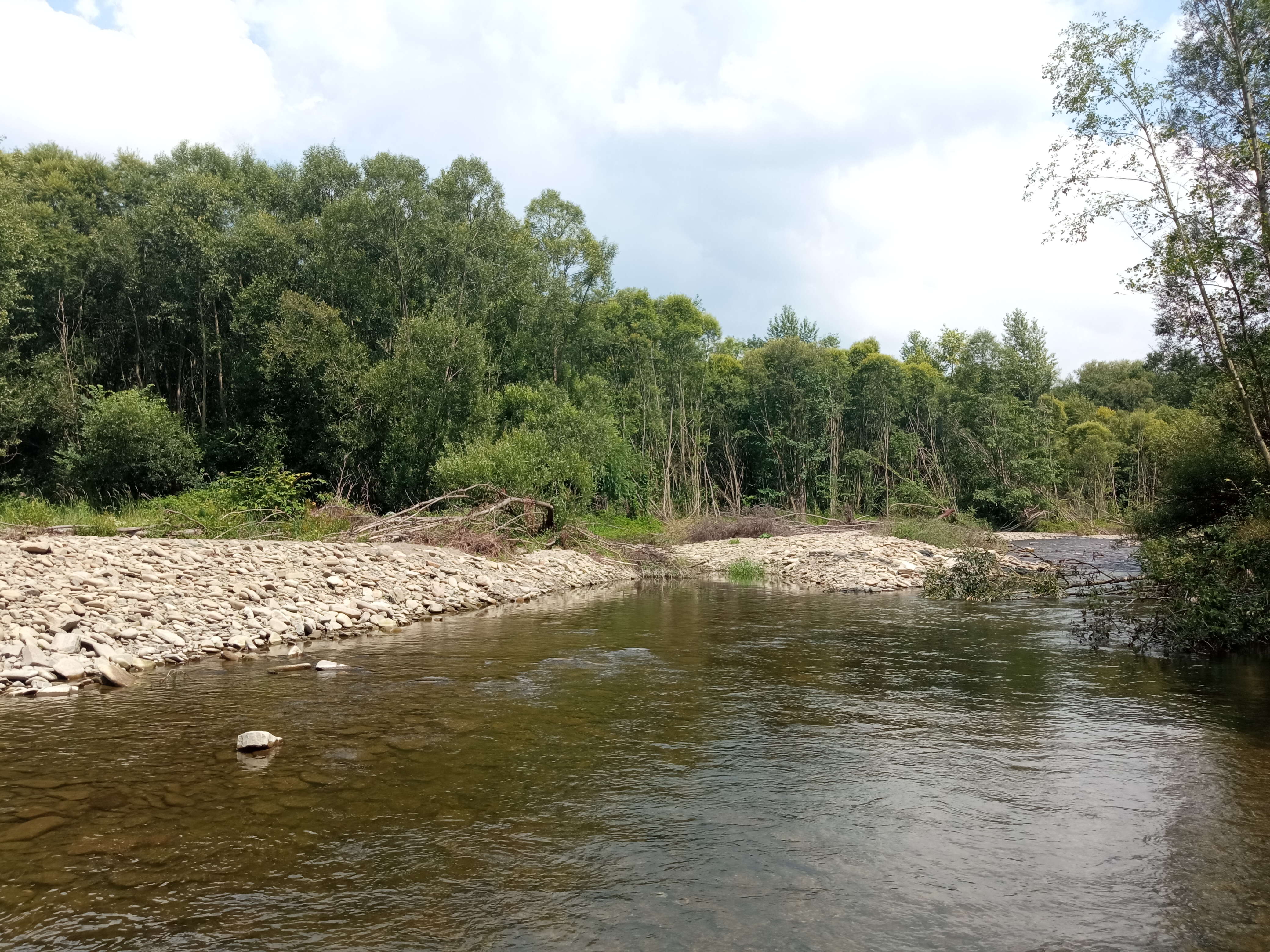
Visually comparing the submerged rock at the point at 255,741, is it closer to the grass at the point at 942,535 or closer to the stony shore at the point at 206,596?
the stony shore at the point at 206,596

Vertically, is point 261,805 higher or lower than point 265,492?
lower

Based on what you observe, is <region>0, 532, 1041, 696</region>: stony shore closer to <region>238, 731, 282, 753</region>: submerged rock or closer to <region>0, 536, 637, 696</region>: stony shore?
<region>0, 536, 637, 696</region>: stony shore

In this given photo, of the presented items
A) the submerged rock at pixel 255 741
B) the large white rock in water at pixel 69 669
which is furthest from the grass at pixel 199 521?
the submerged rock at pixel 255 741

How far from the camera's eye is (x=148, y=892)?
14.0ft

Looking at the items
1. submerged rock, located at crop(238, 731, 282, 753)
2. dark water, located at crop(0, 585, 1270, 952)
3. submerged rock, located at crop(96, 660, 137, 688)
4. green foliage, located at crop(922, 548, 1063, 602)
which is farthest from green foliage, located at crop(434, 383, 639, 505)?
submerged rock, located at crop(238, 731, 282, 753)

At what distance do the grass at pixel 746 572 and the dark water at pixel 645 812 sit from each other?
567 inches

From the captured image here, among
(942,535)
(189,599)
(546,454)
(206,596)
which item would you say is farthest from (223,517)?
(942,535)

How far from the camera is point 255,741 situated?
21.8 feet

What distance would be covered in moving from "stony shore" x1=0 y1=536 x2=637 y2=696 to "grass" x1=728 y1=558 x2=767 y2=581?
342 inches

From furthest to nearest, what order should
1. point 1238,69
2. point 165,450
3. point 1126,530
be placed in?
point 165,450, point 1126,530, point 1238,69

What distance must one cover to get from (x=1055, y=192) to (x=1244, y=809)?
12.3m

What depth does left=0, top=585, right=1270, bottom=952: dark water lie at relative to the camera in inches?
157

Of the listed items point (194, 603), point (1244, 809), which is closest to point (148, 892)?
point (1244, 809)

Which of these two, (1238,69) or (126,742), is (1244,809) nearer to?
(126,742)
